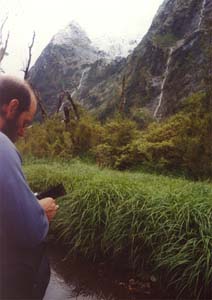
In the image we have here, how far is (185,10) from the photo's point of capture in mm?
36812

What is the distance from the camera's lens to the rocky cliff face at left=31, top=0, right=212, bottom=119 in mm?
27922

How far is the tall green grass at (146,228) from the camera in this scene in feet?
13.0

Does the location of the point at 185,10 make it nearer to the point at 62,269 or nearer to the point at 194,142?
the point at 194,142

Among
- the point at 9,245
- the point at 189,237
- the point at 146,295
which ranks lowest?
the point at 146,295

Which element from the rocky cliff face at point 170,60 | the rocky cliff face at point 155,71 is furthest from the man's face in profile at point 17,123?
the rocky cliff face at point 170,60

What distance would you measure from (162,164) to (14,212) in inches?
285

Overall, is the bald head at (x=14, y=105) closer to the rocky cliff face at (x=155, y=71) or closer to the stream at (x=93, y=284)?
the stream at (x=93, y=284)

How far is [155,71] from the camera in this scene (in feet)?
112

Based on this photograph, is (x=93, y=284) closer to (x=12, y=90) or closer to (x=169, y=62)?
(x=12, y=90)

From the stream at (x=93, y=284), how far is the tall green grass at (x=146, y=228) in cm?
14

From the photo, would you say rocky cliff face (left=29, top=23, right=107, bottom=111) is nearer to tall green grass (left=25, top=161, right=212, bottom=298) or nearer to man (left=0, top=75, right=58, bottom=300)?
tall green grass (left=25, top=161, right=212, bottom=298)

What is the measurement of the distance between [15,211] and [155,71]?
33.4 metres

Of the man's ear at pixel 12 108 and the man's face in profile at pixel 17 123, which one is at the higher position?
the man's ear at pixel 12 108

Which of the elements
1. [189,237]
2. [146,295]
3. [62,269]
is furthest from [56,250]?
[189,237]
